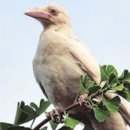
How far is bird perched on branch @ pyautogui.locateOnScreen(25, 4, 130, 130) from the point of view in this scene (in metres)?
5.51

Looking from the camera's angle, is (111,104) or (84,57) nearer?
(111,104)

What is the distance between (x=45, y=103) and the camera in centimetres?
300

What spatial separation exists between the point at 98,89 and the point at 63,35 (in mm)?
3411

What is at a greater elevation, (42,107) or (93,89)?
(93,89)

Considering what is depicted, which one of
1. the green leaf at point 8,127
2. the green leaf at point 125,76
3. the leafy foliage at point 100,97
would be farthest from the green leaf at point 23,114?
the green leaf at point 125,76

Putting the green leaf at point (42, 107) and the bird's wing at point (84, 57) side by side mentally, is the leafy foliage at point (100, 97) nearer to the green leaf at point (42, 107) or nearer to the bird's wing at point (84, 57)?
the green leaf at point (42, 107)

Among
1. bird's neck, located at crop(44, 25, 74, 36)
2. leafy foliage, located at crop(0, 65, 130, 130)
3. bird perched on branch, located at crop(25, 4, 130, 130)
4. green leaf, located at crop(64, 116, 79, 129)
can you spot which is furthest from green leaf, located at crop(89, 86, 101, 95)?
bird's neck, located at crop(44, 25, 74, 36)

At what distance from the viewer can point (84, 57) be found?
5762mm

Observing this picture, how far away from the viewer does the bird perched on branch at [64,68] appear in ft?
18.1

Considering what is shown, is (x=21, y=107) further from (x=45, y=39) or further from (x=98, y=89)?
(x=45, y=39)

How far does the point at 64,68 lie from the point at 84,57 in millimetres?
368

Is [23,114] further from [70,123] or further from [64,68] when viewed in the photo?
[64,68]

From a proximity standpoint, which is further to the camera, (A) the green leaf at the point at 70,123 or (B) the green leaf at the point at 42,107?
(B) the green leaf at the point at 42,107

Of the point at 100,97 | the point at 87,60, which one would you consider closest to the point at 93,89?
the point at 100,97
